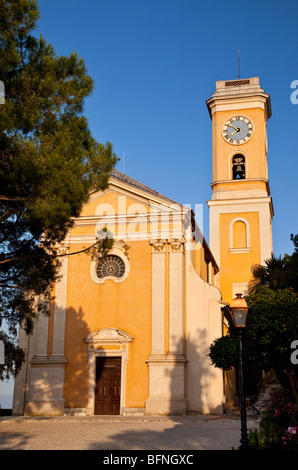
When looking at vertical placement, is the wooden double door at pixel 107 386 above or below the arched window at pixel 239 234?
below

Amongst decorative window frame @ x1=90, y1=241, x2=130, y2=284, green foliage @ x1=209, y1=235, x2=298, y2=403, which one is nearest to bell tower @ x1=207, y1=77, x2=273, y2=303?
decorative window frame @ x1=90, y1=241, x2=130, y2=284

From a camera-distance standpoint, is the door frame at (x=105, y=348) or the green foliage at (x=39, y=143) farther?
the door frame at (x=105, y=348)

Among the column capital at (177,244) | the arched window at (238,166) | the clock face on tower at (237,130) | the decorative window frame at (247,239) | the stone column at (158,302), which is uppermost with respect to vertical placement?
the clock face on tower at (237,130)

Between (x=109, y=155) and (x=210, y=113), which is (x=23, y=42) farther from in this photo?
Result: (x=210, y=113)

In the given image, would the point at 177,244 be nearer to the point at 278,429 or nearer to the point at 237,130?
the point at 237,130

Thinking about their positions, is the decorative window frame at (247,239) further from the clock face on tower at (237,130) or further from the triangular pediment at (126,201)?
the triangular pediment at (126,201)

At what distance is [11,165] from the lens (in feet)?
44.8

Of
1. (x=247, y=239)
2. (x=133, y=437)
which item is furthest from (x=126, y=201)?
(x=133, y=437)

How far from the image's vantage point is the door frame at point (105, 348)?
77.7 feet

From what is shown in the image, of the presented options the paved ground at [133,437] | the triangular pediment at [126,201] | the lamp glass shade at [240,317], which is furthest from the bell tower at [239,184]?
the lamp glass shade at [240,317]

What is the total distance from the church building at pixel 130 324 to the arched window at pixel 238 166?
25.5 feet

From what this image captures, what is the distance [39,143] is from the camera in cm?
1376

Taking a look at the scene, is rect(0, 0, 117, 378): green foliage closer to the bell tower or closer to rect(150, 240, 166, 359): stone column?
rect(150, 240, 166, 359): stone column

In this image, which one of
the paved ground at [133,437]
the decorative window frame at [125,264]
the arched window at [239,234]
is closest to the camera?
the paved ground at [133,437]
